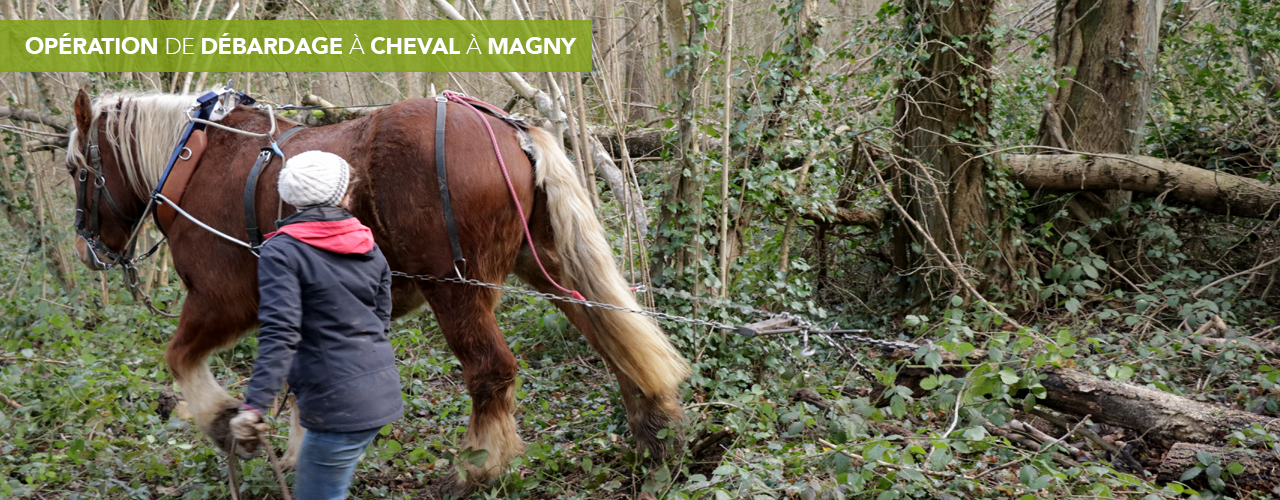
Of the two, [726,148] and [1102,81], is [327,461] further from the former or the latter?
[1102,81]

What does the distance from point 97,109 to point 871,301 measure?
5.26m

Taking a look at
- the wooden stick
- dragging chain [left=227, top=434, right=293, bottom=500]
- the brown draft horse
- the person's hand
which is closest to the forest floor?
the brown draft horse

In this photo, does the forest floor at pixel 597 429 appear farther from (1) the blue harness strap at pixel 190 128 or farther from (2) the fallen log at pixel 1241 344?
(1) the blue harness strap at pixel 190 128

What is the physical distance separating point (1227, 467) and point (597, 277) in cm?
256

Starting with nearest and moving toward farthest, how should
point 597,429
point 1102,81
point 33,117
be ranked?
point 597,429
point 33,117
point 1102,81

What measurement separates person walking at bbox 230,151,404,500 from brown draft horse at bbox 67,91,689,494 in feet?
2.39

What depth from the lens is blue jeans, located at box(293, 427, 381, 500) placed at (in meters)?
2.51

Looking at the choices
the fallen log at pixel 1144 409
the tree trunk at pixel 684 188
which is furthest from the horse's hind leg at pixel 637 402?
the fallen log at pixel 1144 409

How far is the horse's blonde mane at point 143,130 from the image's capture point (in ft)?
11.9

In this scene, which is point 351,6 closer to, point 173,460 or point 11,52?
point 11,52

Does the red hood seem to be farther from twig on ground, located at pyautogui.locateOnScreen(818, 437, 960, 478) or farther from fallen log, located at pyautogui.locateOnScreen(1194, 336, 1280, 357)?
fallen log, located at pyautogui.locateOnScreen(1194, 336, 1280, 357)

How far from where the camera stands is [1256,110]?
5.98 m

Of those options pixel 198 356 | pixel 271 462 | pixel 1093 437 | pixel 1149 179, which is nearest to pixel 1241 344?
pixel 1093 437

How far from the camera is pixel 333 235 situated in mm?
2455
